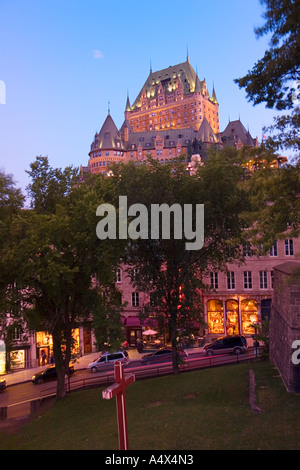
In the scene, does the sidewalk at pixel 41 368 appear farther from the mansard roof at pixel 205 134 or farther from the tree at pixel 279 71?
the mansard roof at pixel 205 134

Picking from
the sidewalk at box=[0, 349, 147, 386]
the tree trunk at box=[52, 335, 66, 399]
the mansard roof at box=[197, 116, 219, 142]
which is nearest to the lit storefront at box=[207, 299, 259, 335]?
the sidewalk at box=[0, 349, 147, 386]

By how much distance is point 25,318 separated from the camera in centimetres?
2114

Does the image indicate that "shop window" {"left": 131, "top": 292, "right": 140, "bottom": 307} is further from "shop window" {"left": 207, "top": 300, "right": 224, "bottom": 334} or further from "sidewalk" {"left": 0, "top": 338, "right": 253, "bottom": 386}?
"shop window" {"left": 207, "top": 300, "right": 224, "bottom": 334}

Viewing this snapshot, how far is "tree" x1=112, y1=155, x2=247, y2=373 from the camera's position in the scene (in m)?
24.5

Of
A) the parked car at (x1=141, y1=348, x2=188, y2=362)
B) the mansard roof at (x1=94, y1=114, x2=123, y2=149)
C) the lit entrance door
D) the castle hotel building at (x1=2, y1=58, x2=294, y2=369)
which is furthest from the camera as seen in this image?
the mansard roof at (x1=94, y1=114, x2=123, y2=149)

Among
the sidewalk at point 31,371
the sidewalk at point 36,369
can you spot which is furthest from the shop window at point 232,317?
the sidewalk at point 31,371

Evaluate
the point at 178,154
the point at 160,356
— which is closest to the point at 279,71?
the point at 160,356

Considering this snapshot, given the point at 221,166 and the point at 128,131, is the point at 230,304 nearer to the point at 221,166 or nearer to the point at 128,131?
the point at 221,166

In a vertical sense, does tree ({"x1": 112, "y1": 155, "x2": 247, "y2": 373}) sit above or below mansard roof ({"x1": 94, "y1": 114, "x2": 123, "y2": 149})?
below

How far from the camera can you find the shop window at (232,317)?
46.6 metres

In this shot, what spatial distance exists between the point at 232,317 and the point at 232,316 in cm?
15

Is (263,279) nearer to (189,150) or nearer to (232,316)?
(232,316)

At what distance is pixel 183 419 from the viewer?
15375mm
